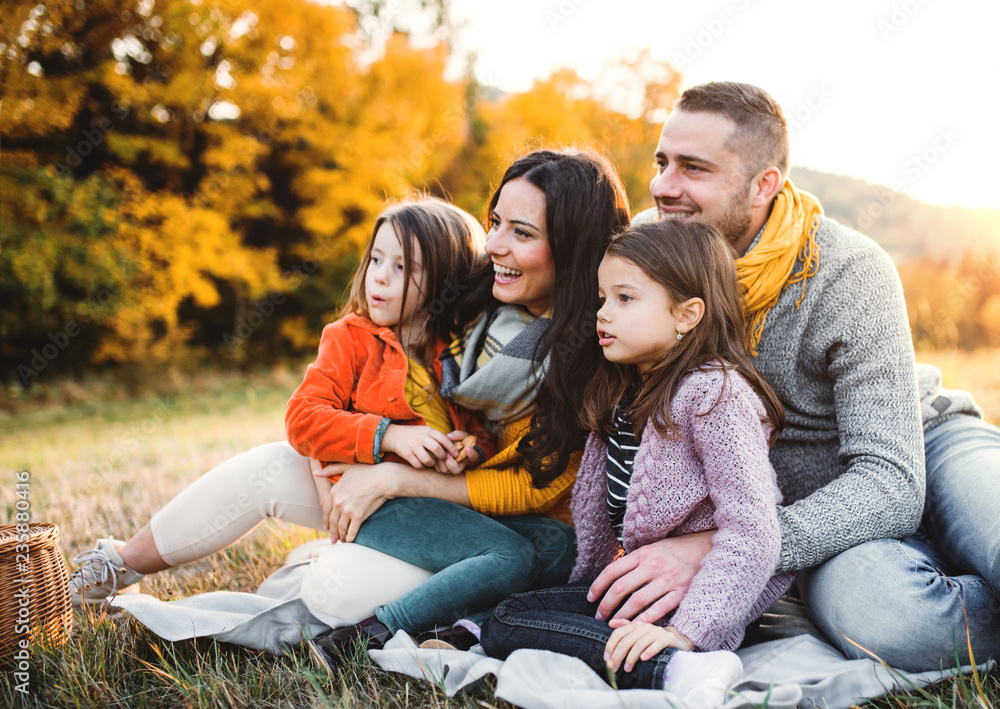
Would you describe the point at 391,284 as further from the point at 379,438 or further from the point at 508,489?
the point at 508,489

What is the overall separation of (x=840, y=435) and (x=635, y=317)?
0.82 m

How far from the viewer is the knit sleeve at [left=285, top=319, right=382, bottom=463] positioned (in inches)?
82.9

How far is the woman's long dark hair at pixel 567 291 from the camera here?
2076 millimetres

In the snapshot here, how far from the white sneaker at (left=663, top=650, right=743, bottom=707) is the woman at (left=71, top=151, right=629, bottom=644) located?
66 centimetres

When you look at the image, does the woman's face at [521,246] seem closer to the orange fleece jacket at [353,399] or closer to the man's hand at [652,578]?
the orange fleece jacket at [353,399]

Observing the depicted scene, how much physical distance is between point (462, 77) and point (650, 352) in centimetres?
1793

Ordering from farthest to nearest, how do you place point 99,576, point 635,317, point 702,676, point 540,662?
point 99,576, point 635,317, point 540,662, point 702,676

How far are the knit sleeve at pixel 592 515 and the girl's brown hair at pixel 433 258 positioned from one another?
2.21 ft

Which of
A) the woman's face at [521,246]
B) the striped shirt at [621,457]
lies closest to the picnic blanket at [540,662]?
the striped shirt at [621,457]

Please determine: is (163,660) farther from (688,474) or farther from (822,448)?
(822,448)

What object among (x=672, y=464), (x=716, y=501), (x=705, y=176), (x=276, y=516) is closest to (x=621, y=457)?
(x=672, y=464)

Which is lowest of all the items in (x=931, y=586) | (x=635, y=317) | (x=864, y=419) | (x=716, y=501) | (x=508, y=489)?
(x=931, y=586)

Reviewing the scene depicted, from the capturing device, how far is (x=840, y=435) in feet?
6.90

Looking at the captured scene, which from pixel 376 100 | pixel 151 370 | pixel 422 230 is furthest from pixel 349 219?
pixel 422 230
